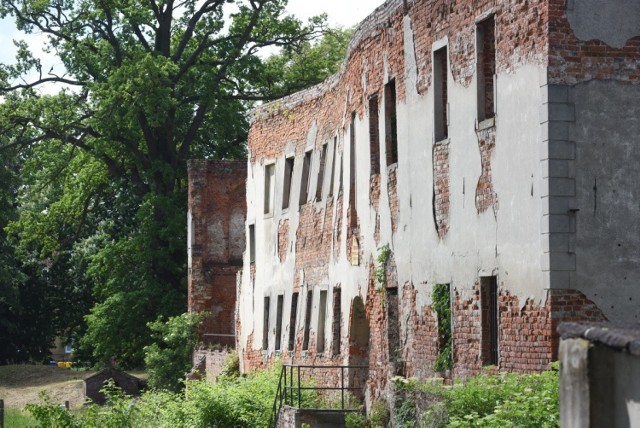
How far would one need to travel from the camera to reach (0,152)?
45.4 metres

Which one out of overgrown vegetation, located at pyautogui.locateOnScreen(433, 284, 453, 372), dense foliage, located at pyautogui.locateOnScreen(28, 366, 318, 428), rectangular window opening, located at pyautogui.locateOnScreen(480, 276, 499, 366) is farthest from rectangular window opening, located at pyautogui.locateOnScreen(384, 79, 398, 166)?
rectangular window opening, located at pyautogui.locateOnScreen(480, 276, 499, 366)

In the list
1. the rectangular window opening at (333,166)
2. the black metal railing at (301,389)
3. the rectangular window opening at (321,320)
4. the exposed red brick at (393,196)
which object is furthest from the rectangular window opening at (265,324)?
the exposed red brick at (393,196)

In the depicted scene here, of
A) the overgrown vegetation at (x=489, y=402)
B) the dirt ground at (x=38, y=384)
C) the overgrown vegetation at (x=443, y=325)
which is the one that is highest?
the overgrown vegetation at (x=443, y=325)

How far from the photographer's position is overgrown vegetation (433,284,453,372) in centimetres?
2002

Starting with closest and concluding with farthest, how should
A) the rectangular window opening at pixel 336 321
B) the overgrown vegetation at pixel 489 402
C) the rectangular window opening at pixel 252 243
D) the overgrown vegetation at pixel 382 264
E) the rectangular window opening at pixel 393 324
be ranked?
the overgrown vegetation at pixel 489 402 < the rectangular window opening at pixel 393 324 < the overgrown vegetation at pixel 382 264 < the rectangular window opening at pixel 336 321 < the rectangular window opening at pixel 252 243

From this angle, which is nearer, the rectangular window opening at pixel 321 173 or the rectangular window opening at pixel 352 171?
the rectangular window opening at pixel 352 171

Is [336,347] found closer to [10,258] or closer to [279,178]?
[279,178]

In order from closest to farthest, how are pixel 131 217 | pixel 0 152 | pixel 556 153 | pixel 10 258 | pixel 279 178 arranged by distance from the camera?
pixel 556 153 < pixel 279 178 < pixel 0 152 < pixel 131 217 < pixel 10 258

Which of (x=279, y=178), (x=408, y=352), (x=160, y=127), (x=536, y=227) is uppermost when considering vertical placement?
(x=160, y=127)

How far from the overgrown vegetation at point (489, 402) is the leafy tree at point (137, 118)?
26603 mm

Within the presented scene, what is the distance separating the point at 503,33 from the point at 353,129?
8.52 meters

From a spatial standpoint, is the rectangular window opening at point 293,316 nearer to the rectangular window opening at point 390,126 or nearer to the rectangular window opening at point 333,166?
the rectangular window opening at point 333,166

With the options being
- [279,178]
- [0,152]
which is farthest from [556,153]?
[0,152]

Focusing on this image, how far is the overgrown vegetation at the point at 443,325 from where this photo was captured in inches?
788
